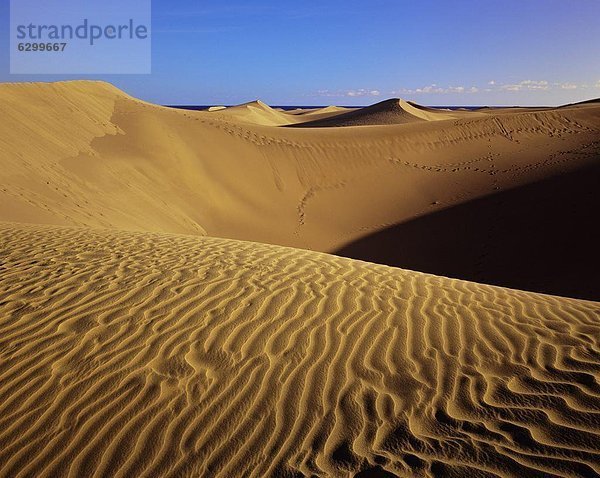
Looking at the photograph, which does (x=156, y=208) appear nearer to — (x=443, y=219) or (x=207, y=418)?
(x=443, y=219)

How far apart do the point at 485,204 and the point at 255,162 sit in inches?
368

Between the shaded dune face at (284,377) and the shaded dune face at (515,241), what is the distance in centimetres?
679

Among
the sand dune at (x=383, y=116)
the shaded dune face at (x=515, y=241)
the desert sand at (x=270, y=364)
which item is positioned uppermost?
the sand dune at (x=383, y=116)

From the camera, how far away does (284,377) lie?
357cm

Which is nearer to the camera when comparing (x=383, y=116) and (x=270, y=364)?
(x=270, y=364)

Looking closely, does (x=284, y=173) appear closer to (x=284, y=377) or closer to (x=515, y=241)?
(x=515, y=241)

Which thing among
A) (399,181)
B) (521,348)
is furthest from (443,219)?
(521,348)

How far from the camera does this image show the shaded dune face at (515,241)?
37.9ft

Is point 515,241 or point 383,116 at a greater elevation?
point 383,116

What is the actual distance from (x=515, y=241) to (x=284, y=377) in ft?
39.1

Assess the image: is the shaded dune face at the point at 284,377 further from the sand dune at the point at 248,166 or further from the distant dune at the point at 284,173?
the sand dune at the point at 248,166

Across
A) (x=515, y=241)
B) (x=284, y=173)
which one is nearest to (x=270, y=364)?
(x=515, y=241)

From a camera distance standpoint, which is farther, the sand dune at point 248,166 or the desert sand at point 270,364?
the sand dune at point 248,166

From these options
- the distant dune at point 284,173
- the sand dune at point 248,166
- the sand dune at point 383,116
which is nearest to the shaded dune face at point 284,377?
the distant dune at point 284,173
